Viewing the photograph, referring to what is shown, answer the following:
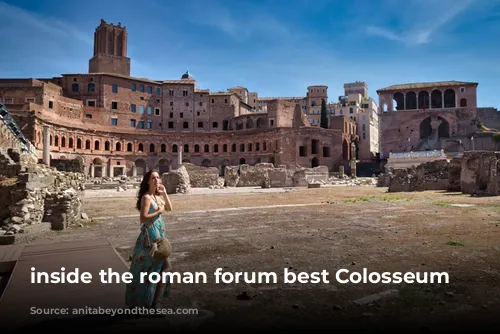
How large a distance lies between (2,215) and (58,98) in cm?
5058

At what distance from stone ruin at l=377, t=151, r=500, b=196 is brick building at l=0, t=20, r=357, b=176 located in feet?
102

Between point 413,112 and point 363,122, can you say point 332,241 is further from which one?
point 363,122

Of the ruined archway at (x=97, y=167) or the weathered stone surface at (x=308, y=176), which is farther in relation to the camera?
the ruined archway at (x=97, y=167)

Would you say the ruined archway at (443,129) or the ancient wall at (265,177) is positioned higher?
the ruined archway at (443,129)

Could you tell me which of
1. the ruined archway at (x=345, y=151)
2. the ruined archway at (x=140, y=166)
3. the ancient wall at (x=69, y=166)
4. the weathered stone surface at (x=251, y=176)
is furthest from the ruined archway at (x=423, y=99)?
the ancient wall at (x=69, y=166)

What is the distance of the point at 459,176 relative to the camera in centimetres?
2141

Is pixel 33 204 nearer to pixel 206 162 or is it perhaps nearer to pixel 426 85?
pixel 206 162

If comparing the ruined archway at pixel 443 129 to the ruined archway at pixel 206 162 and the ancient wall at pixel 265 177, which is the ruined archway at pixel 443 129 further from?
the ruined archway at pixel 206 162

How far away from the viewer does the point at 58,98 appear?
170 feet

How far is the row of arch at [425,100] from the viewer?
6075 cm

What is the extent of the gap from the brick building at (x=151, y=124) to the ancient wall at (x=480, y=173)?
3604 cm

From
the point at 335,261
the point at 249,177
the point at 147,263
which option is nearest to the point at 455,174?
the point at 335,261

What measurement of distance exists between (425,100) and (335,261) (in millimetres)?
66346

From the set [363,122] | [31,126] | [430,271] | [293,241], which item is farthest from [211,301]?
[363,122]
